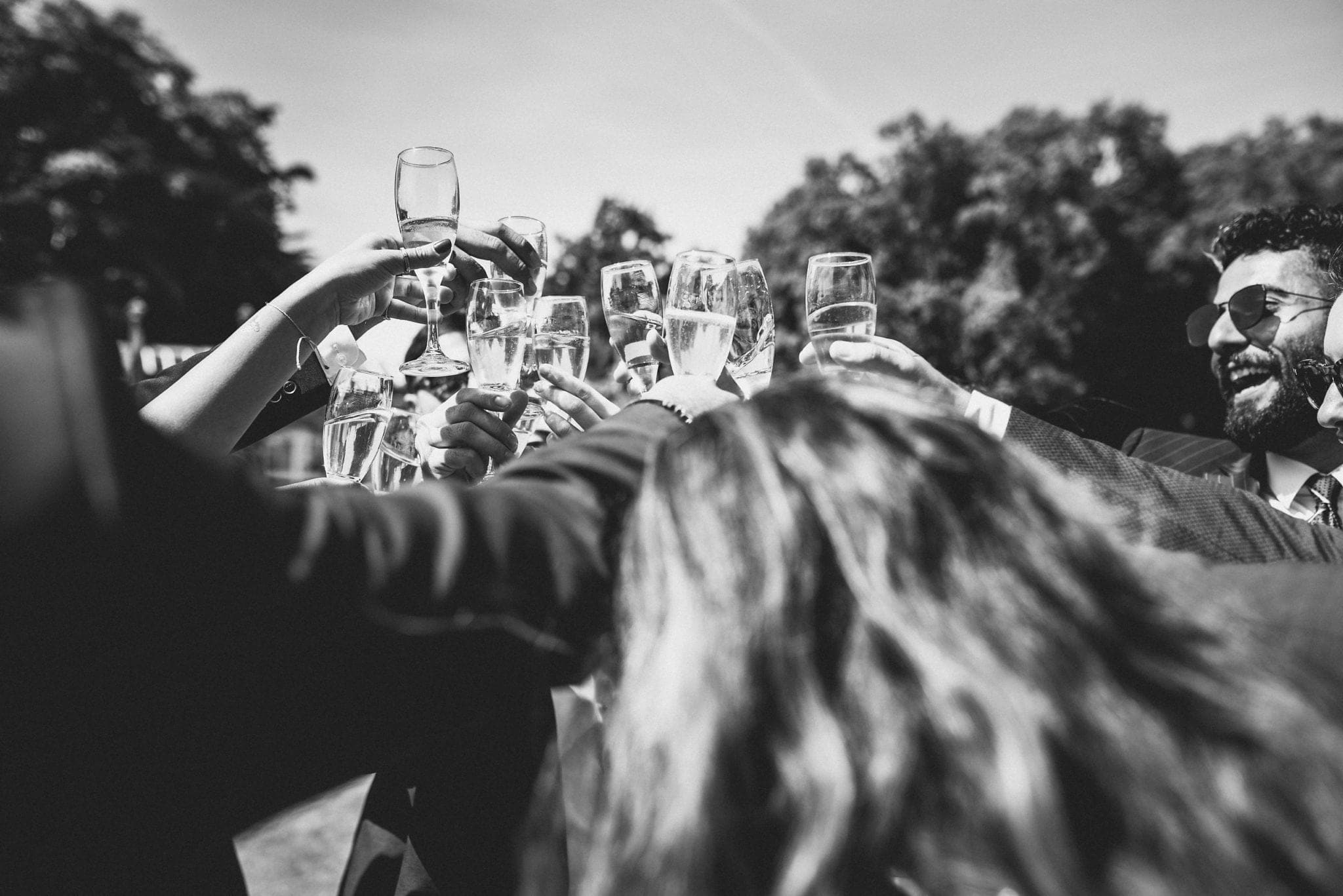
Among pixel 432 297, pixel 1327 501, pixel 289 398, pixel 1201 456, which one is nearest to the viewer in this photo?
pixel 432 297

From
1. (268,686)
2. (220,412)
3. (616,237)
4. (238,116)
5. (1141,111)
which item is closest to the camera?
(268,686)

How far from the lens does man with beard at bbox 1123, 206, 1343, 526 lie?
4.03 metres

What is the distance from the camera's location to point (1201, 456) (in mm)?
4191

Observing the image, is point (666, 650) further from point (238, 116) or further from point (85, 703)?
point (238, 116)

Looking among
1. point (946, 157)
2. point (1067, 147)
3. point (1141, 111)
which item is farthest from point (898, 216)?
point (1141, 111)

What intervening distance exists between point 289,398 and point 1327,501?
4064 mm

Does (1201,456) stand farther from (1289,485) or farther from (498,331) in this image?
(498,331)

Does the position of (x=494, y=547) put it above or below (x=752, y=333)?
below

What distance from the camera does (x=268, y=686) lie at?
928 mm

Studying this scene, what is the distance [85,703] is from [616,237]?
9.61 metres

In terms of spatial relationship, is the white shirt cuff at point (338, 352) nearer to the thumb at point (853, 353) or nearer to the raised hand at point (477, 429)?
the raised hand at point (477, 429)

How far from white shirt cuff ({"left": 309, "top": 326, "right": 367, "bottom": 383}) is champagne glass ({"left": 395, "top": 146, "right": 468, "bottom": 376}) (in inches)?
9.0

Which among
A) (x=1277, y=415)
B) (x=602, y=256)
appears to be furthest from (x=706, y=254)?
(x=602, y=256)

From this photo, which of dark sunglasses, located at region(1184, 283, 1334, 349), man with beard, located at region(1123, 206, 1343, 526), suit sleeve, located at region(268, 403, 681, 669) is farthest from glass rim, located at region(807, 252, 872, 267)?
dark sunglasses, located at region(1184, 283, 1334, 349)
